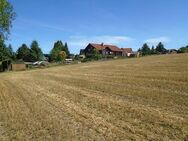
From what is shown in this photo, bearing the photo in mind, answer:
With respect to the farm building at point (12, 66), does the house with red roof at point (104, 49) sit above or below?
above

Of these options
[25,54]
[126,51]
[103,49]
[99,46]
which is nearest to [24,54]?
[25,54]

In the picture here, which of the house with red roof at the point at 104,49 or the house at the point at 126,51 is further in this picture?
the house at the point at 126,51

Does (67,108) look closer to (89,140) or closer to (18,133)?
(18,133)

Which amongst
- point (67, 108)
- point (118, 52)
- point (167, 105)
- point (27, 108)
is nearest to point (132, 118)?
point (167, 105)

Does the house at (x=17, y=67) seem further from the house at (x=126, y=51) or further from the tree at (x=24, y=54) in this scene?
the house at (x=126, y=51)

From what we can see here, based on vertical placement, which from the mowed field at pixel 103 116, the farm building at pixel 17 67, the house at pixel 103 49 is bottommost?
the farm building at pixel 17 67

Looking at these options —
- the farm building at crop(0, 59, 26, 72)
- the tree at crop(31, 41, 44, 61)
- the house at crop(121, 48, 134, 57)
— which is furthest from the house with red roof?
the farm building at crop(0, 59, 26, 72)

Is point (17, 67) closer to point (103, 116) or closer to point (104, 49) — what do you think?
point (103, 116)

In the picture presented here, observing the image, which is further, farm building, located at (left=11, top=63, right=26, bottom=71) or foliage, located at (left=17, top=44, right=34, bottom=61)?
foliage, located at (left=17, top=44, right=34, bottom=61)

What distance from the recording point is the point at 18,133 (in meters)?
11.3

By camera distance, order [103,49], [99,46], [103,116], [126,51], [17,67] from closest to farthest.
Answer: [103,116]
[17,67]
[103,49]
[99,46]
[126,51]

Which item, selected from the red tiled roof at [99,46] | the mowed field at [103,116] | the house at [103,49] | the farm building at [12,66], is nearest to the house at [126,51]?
the house at [103,49]

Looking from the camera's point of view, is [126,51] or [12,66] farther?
[126,51]

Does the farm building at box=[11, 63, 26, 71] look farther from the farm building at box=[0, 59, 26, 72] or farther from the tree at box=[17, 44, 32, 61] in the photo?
the tree at box=[17, 44, 32, 61]
